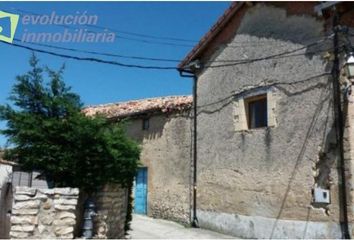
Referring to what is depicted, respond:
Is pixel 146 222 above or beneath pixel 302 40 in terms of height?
beneath

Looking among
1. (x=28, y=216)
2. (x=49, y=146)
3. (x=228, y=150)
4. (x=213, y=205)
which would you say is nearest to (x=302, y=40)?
(x=228, y=150)

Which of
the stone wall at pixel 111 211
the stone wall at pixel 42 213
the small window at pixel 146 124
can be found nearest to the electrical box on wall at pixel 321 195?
the stone wall at pixel 111 211

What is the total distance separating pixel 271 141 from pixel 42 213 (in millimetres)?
5464

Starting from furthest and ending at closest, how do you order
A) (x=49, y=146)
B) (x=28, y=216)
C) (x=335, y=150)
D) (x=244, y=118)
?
(x=244, y=118) < (x=335, y=150) < (x=49, y=146) < (x=28, y=216)

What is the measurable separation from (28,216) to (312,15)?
6990 millimetres

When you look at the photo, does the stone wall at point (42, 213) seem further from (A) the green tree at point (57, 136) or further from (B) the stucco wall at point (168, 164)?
(B) the stucco wall at point (168, 164)

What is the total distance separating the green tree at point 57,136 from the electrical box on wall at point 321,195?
4075mm

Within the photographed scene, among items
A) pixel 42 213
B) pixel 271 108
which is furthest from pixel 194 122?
pixel 42 213

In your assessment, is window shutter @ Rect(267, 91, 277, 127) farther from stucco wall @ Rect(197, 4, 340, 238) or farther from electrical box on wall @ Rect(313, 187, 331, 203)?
electrical box on wall @ Rect(313, 187, 331, 203)

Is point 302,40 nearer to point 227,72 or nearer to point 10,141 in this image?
point 227,72

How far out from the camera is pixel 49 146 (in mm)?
7871

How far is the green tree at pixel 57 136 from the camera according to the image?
788 centimetres

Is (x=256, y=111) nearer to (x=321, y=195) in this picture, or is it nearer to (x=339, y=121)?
(x=339, y=121)

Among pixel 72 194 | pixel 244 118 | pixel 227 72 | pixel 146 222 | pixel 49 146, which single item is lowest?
pixel 146 222
